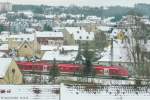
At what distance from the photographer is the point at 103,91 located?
41.6 feet

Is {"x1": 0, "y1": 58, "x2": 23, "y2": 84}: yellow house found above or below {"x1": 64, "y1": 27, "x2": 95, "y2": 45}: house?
above

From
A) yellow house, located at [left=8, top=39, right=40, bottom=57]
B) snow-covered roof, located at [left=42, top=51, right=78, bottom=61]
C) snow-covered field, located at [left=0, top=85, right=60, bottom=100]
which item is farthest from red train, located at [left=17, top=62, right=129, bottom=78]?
snow-covered field, located at [left=0, top=85, right=60, bottom=100]

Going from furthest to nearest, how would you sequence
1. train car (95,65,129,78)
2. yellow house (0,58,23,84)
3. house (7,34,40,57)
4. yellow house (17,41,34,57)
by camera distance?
house (7,34,40,57) → yellow house (17,41,34,57) → train car (95,65,129,78) → yellow house (0,58,23,84)

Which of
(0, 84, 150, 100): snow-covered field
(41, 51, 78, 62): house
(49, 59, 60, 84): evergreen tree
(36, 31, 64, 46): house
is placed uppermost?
(0, 84, 150, 100): snow-covered field

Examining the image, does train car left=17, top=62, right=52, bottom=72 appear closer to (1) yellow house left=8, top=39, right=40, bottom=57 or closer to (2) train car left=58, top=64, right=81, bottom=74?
(2) train car left=58, top=64, right=81, bottom=74

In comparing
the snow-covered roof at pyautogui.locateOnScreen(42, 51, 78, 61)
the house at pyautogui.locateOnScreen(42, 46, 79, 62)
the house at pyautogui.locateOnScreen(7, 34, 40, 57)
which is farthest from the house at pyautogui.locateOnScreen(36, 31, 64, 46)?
the snow-covered roof at pyautogui.locateOnScreen(42, 51, 78, 61)

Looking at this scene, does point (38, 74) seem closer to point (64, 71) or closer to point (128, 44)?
point (64, 71)

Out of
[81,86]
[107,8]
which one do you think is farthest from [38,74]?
[107,8]

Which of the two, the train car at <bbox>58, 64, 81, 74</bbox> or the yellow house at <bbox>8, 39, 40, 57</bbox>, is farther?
the yellow house at <bbox>8, 39, 40, 57</bbox>

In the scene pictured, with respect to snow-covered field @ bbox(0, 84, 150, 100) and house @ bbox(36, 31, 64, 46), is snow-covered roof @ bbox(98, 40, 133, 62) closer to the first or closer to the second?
house @ bbox(36, 31, 64, 46)

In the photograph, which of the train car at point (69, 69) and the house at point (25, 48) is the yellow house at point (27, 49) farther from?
the train car at point (69, 69)

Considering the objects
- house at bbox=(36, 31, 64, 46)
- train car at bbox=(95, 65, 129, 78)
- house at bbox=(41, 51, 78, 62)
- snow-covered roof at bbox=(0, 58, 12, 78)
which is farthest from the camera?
house at bbox=(36, 31, 64, 46)

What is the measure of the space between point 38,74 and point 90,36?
2655 centimetres

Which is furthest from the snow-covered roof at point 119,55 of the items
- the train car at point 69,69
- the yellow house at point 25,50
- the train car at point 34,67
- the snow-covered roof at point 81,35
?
the snow-covered roof at point 81,35
